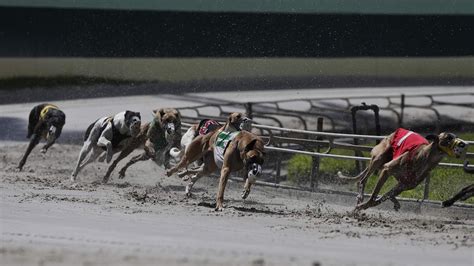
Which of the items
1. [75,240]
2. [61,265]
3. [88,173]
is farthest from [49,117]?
[61,265]

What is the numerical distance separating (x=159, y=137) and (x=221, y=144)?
197 cm

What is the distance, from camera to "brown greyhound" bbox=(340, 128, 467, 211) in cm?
1043

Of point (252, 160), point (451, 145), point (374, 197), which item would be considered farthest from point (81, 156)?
point (451, 145)

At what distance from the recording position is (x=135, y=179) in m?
13.9

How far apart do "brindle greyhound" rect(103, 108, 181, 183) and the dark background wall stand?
887 centimetres

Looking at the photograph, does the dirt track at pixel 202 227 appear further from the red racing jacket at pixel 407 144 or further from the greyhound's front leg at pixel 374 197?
the red racing jacket at pixel 407 144

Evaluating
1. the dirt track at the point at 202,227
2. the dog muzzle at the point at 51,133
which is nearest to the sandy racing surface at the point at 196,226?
the dirt track at the point at 202,227

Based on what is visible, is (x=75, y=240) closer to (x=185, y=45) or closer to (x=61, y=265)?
(x=61, y=265)

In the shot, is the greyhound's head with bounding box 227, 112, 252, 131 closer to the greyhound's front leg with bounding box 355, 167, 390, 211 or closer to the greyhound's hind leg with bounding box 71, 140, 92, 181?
the greyhound's front leg with bounding box 355, 167, 390, 211

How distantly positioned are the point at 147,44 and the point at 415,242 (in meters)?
14.3

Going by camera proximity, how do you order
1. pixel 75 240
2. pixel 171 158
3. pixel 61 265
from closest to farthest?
pixel 61 265 < pixel 75 240 < pixel 171 158

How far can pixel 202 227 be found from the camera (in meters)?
9.66

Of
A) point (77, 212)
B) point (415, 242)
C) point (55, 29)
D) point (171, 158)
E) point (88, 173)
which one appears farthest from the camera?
point (55, 29)

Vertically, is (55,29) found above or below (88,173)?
above
